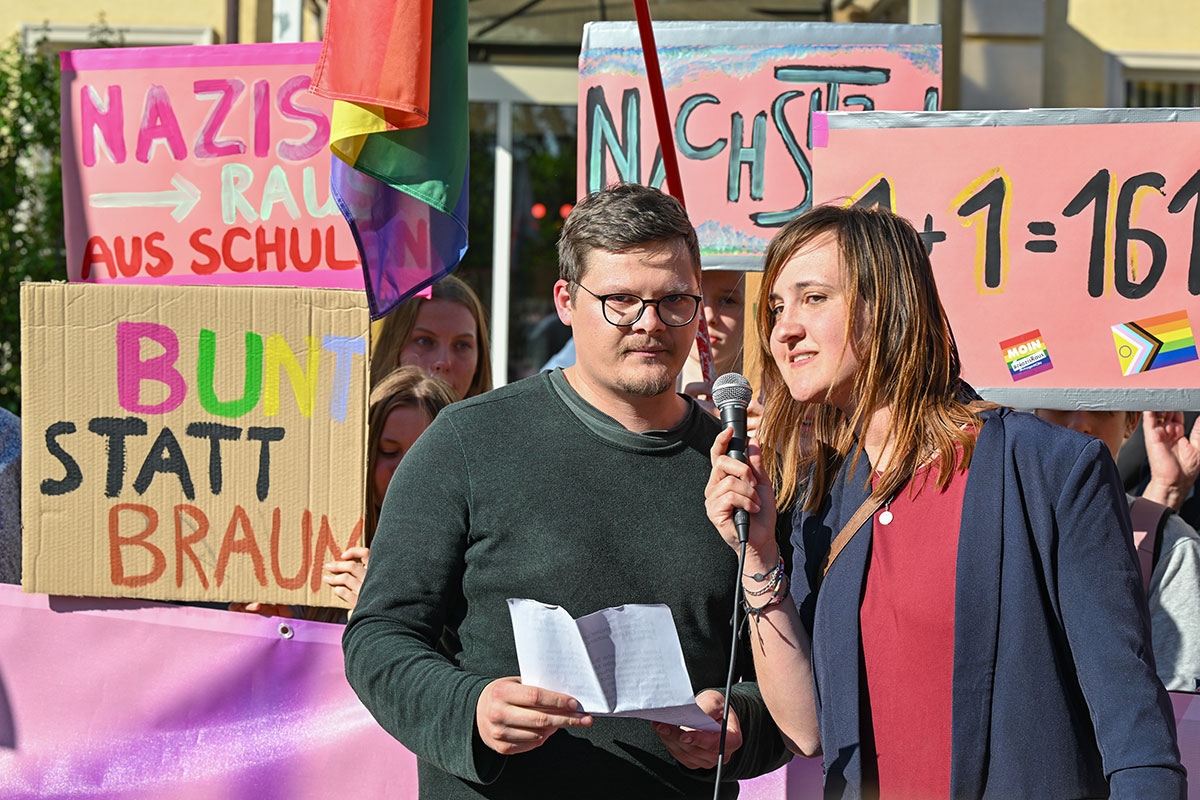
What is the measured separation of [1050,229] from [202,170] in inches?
86.2

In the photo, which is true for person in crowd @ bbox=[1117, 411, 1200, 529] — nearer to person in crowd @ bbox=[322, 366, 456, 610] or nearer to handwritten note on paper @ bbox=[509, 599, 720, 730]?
person in crowd @ bbox=[322, 366, 456, 610]

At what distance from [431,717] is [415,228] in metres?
1.31

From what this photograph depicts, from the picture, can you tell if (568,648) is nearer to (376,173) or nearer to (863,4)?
(376,173)

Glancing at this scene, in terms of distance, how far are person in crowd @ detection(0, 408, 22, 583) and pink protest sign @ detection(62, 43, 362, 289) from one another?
1.58 feet

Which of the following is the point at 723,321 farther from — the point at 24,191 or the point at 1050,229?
the point at 24,191

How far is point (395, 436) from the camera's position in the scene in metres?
3.34

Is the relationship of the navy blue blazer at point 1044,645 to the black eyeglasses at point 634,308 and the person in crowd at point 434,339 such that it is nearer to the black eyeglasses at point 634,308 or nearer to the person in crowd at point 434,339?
the black eyeglasses at point 634,308

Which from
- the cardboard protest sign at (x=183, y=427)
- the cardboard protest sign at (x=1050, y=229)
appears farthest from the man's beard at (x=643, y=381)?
the cardboard protest sign at (x=1050, y=229)

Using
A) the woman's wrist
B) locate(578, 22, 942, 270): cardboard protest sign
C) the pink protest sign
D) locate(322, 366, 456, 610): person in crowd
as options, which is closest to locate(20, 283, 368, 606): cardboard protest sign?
locate(322, 366, 456, 610): person in crowd

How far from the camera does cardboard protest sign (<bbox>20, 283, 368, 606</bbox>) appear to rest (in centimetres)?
283

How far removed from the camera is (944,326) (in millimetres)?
2078

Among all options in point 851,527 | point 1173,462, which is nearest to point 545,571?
point 851,527

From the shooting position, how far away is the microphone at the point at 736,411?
1.90 meters

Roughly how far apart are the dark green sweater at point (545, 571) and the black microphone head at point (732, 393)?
23 cm
